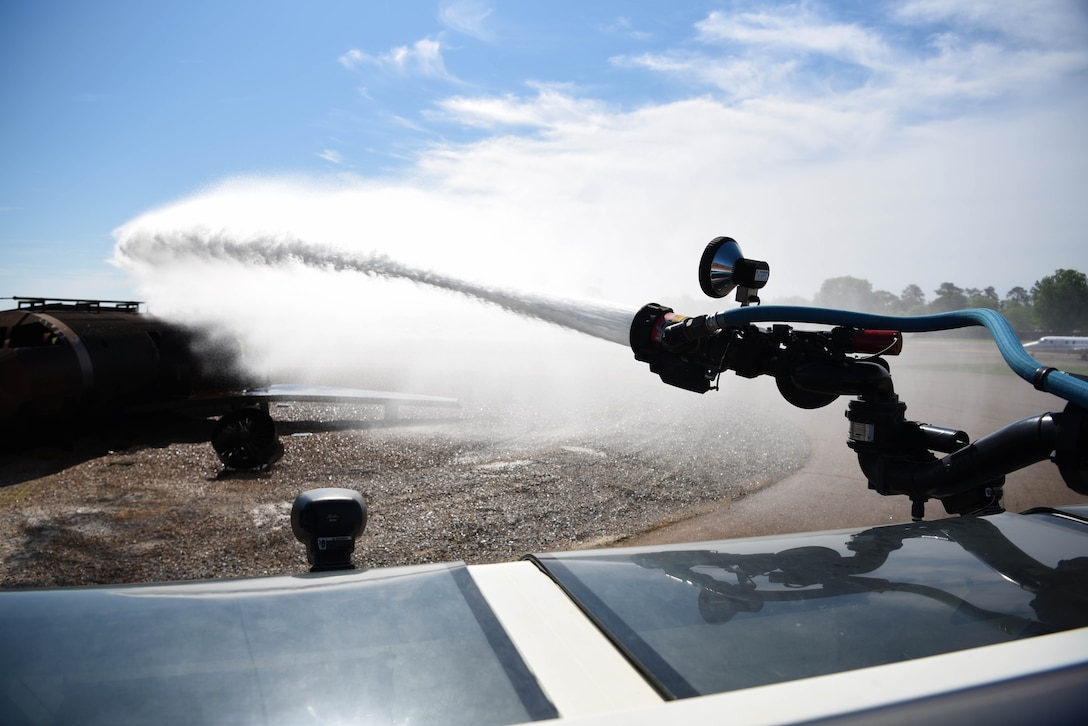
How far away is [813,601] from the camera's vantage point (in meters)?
1.57

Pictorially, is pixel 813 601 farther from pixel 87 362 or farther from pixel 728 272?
pixel 87 362

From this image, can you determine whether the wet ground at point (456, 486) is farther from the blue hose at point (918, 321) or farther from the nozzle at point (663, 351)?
the blue hose at point (918, 321)

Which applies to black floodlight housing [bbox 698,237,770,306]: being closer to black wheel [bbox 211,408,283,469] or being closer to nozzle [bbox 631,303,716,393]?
nozzle [bbox 631,303,716,393]

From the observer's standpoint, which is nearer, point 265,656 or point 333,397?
point 265,656

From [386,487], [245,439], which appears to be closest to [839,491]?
[386,487]

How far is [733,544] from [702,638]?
0.71 metres

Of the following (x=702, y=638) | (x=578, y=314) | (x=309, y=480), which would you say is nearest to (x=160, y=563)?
(x=309, y=480)

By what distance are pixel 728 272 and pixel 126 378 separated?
12.6m

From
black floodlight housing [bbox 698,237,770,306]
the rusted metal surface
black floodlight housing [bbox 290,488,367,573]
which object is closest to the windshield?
black floodlight housing [bbox 290,488,367,573]

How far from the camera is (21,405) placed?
1038 centimetres

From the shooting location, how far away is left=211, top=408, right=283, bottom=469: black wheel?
10.5 m

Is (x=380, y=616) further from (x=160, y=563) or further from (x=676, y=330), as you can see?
(x=160, y=563)

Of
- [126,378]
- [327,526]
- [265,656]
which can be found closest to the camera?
[265,656]

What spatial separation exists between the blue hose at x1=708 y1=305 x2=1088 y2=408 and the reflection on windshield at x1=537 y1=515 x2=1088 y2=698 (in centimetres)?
49
